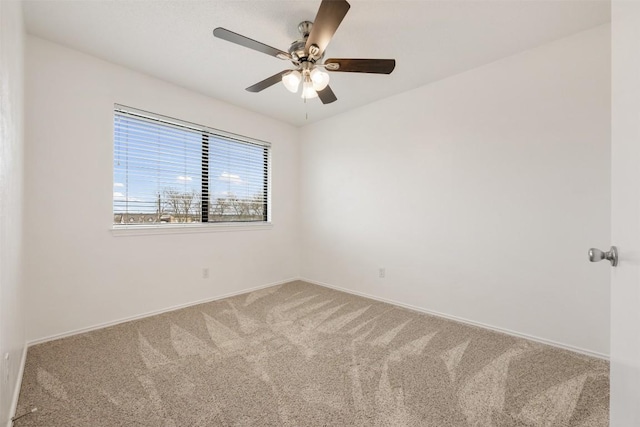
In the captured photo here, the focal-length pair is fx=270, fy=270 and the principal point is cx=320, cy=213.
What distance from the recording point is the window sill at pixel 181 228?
2.70 m

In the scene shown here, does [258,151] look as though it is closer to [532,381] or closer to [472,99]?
[472,99]

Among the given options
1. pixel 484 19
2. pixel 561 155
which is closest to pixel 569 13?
pixel 484 19

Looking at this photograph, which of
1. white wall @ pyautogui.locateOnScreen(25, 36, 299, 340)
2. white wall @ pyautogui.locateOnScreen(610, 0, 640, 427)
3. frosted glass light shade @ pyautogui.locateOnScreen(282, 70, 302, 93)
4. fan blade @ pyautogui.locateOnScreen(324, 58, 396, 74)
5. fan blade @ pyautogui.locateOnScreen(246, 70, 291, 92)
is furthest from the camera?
white wall @ pyautogui.locateOnScreen(25, 36, 299, 340)

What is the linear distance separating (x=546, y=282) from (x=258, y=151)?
12.0 ft

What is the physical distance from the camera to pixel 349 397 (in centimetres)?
162

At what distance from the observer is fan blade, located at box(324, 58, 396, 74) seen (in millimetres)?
1851

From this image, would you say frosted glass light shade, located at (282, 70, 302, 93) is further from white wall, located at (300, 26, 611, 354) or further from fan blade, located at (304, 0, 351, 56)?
white wall, located at (300, 26, 611, 354)

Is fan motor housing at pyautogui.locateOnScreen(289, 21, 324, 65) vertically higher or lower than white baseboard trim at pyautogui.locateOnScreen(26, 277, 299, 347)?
higher

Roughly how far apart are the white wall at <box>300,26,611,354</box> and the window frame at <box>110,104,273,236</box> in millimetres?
1219

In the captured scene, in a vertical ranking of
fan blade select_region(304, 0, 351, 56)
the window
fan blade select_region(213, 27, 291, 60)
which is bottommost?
the window

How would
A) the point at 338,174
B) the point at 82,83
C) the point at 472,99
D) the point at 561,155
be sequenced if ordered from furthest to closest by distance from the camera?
the point at 338,174, the point at 472,99, the point at 82,83, the point at 561,155

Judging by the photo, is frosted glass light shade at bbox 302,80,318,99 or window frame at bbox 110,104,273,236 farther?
window frame at bbox 110,104,273,236

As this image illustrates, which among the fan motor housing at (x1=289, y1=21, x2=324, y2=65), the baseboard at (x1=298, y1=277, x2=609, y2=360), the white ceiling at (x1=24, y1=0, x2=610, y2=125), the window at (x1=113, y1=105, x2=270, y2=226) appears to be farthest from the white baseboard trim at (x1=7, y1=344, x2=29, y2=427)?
the baseboard at (x1=298, y1=277, x2=609, y2=360)

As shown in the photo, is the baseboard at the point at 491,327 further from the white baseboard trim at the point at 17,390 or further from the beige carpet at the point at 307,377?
the white baseboard trim at the point at 17,390
